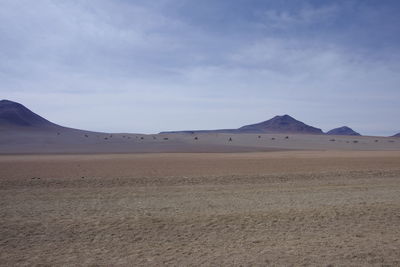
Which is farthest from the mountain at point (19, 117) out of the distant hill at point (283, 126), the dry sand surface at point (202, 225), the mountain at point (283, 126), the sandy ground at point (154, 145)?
the dry sand surface at point (202, 225)

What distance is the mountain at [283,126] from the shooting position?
17888cm

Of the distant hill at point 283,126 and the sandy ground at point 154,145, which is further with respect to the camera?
the distant hill at point 283,126

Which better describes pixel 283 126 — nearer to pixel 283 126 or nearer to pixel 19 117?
pixel 283 126

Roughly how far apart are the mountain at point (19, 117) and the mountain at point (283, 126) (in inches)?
3756

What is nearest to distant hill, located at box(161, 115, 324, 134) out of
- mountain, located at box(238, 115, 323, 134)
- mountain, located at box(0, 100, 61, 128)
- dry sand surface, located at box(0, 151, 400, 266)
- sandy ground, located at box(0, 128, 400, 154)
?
mountain, located at box(238, 115, 323, 134)

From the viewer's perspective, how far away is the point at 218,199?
1026cm

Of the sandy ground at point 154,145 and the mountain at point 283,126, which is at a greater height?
the mountain at point 283,126

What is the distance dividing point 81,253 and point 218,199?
5.22 m

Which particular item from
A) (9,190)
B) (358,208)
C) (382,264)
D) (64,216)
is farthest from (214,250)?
(9,190)

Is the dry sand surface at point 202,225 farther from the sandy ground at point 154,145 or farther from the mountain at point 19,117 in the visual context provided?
the mountain at point 19,117

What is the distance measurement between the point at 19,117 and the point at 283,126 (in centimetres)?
12799

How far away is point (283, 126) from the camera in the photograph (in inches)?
7343

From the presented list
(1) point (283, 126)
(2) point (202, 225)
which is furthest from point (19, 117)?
(2) point (202, 225)

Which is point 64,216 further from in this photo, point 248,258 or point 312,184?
point 312,184
